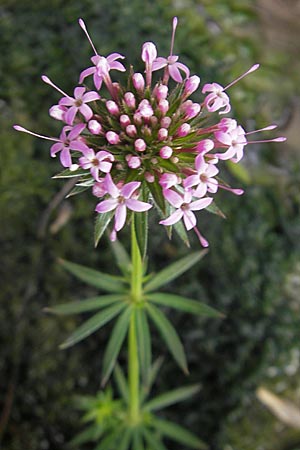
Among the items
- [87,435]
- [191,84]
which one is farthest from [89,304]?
[191,84]

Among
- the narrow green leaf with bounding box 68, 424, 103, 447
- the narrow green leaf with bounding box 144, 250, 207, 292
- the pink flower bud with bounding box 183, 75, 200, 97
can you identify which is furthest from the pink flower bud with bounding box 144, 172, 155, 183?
the narrow green leaf with bounding box 68, 424, 103, 447

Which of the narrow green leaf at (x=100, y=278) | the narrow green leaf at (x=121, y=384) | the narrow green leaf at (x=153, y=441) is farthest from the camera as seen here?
the narrow green leaf at (x=121, y=384)

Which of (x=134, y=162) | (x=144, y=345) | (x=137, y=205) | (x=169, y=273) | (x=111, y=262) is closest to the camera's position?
(x=137, y=205)

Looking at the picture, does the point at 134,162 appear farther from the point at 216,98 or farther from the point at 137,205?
the point at 216,98

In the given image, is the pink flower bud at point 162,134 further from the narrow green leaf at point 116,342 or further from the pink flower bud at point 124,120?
the narrow green leaf at point 116,342

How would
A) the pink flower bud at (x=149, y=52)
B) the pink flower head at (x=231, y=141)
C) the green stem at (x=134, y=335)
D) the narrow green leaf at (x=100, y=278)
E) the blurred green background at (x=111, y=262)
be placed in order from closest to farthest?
the pink flower head at (x=231, y=141) < the pink flower bud at (x=149, y=52) < the green stem at (x=134, y=335) < the narrow green leaf at (x=100, y=278) < the blurred green background at (x=111, y=262)

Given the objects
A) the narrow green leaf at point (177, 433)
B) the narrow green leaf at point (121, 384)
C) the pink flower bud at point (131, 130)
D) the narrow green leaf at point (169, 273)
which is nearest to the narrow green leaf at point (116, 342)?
the narrow green leaf at point (169, 273)

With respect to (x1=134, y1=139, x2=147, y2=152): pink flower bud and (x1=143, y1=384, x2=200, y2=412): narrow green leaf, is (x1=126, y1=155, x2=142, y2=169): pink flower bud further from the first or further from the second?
(x1=143, y1=384, x2=200, y2=412): narrow green leaf
